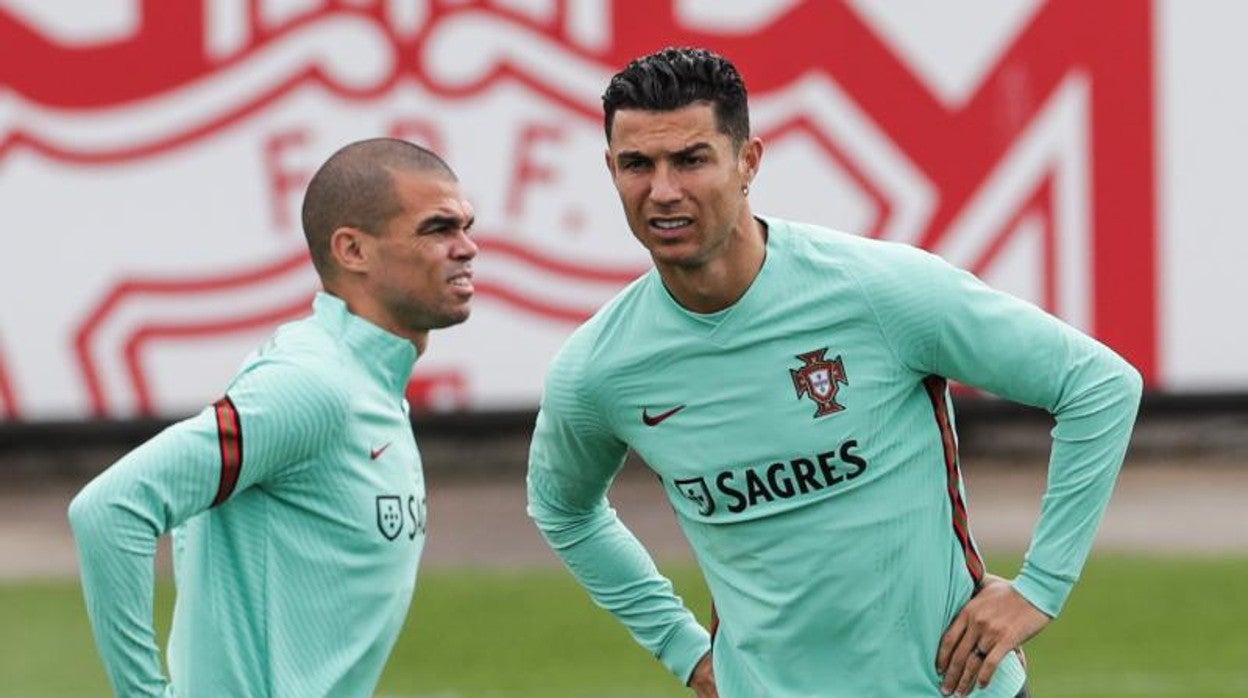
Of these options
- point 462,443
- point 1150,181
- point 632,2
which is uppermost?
point 632,2

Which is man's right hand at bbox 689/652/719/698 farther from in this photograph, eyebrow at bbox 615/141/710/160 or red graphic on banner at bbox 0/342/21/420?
red graphic on banner at bbox 0/342/21/420

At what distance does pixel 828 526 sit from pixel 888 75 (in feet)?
42.0

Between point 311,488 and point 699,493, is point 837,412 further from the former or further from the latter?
point 311,488

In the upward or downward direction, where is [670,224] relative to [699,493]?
upward

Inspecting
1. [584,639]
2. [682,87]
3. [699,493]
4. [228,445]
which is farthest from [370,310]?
[584,639]

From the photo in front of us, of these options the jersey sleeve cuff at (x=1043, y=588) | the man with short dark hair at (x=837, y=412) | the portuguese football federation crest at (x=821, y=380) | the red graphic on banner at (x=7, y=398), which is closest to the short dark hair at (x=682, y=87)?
the man with short dark hair at (x=837, y=412)

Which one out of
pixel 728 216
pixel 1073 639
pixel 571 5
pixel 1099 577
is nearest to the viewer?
pixel 728 216

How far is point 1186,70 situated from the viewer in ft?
56.7

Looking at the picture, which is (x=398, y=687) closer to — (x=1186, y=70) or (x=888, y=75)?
(x=888, y=75)

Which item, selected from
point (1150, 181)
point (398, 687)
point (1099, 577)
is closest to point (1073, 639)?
point (1099, 577)

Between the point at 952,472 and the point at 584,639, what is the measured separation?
24.7 ft

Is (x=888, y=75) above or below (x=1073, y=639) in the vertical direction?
above

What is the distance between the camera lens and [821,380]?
185 inches

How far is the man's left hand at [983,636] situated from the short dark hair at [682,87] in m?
1.02
